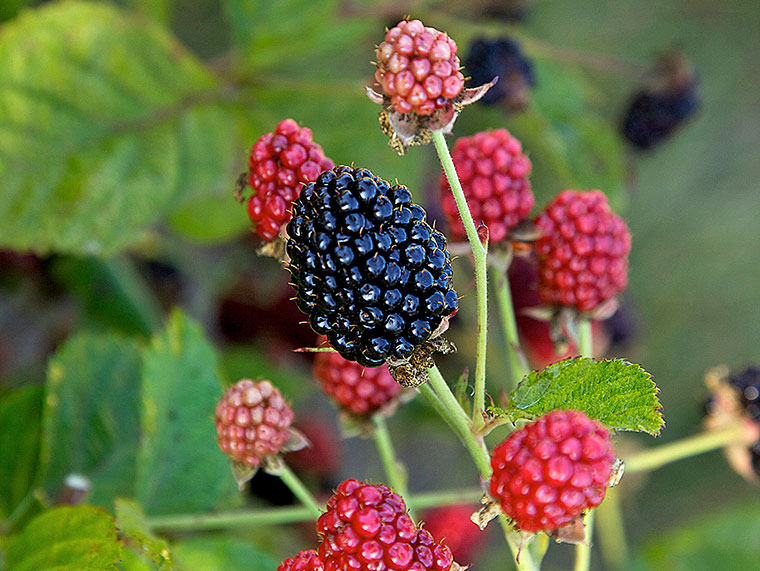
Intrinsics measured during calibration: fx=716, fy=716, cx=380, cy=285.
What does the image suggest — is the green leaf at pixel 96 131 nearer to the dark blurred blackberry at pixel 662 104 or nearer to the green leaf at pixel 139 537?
the green leaf at pixel 139 537

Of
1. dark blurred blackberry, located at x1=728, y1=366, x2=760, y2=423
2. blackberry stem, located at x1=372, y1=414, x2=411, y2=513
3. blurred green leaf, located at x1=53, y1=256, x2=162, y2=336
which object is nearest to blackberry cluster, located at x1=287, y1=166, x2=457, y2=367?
blackberry stem, located at x1=372, y1=414, x2=411, y2=513

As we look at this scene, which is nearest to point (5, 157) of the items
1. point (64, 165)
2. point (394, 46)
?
point (64, 165)

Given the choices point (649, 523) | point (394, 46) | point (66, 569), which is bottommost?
point (649, 523)

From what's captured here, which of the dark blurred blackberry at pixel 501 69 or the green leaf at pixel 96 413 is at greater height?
the dark blurred blackberry at pixel 501 69

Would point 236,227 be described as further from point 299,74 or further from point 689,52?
point 689,52

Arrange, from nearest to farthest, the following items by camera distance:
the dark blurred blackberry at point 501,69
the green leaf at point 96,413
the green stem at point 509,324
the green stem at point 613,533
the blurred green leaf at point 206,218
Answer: the green stem at point 509,324 < the green leaf at point 96,413 < the dark blurred blackberry at point 501,69 < the blurred green leaf at point 206,218 < the green stem at point 613,533

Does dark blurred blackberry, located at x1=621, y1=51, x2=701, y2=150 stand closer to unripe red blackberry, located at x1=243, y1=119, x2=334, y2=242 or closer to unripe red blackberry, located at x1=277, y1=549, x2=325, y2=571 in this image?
unripe red blackberry, located at x1=243, y1=119, x2=334, y2=242

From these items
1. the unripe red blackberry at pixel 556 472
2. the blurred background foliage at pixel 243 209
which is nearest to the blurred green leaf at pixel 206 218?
the blurred background foliage at pixel 243 209
